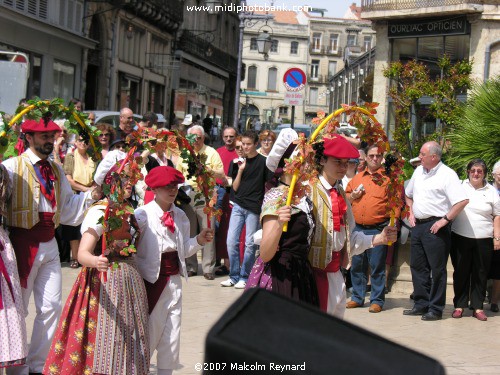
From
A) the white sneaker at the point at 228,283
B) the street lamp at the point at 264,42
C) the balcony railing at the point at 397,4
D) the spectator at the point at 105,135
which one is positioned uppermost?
the balcony railing at the point at 397,4

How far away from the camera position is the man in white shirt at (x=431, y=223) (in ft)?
30.0

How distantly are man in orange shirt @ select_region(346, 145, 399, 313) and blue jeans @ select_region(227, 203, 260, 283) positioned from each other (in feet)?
4.36

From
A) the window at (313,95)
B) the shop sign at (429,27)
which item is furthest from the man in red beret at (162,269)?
the window at (313,95)

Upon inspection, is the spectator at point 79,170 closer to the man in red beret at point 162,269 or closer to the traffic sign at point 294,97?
the man in red beret at point 162,269

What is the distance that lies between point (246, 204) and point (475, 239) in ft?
8.88

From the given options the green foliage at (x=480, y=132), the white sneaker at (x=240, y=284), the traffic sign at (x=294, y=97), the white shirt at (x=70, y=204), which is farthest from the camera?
the traffic sign at (x=294, y=97)

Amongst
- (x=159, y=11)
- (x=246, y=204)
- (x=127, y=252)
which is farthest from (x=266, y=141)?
(x=159, y=11)

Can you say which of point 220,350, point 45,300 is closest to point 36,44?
point 45,300

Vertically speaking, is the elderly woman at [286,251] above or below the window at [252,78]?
below

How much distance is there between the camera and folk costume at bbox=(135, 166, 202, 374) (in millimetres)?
5734

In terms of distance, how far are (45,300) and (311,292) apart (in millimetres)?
1979

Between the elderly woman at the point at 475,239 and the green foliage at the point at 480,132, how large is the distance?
5.68ft

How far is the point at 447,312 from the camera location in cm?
990

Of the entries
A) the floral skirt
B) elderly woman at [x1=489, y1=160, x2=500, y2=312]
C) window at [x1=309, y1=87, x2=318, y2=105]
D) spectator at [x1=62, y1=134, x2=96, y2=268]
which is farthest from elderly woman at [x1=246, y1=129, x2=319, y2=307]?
window at [x1=309, y1=87, x2=318, y2=105]
